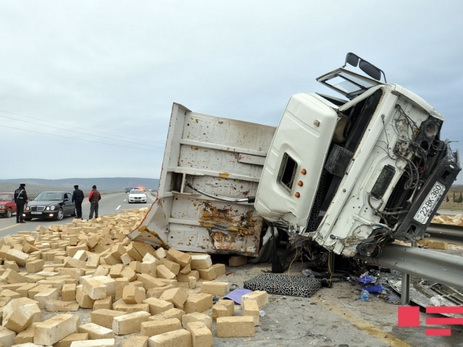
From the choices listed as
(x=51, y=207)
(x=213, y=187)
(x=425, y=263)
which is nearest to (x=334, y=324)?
(x=425, y=263)

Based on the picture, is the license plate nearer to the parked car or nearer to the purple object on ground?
the purple object on ground

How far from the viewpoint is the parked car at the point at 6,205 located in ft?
63.4

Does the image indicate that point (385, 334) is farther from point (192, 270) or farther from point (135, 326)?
point (192, 270)

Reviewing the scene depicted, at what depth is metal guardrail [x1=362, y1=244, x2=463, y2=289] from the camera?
152 inches

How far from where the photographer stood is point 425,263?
430 cm

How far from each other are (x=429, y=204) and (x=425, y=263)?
3.00ft

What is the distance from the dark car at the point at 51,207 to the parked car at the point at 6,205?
1.79 meters

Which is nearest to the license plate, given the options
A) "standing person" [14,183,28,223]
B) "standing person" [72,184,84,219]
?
"standing person" [72,184,84,219]

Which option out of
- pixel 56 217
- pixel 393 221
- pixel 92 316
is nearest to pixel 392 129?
pixel 393 221

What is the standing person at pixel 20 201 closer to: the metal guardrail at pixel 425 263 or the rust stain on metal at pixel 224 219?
the rust stain on metal at pixel 224 219

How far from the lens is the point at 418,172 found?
4.81 m

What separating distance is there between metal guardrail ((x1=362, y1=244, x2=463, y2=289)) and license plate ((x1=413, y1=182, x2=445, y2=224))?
1.52 feet

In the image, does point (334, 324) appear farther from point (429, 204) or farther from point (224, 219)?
point (224, 219)

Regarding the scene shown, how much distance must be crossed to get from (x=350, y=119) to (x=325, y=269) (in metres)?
2.53
